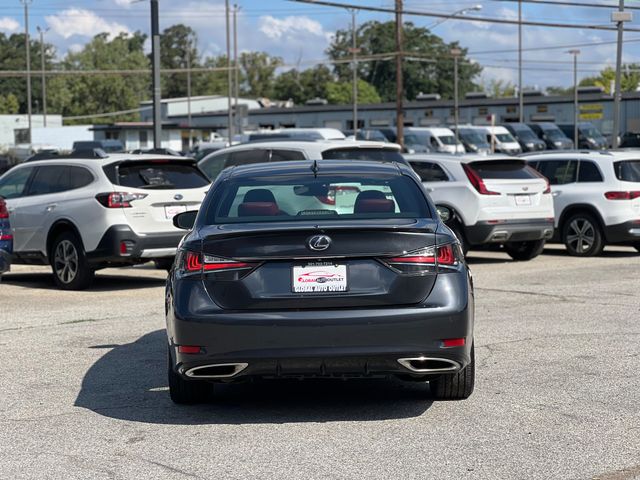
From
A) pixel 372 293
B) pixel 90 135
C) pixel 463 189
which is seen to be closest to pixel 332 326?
pixel 372 293

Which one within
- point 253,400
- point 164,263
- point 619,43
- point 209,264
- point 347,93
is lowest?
point 164,263

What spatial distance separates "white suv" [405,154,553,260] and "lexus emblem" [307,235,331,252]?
10.9 metres

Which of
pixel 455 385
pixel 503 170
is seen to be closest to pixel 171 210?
pixel 503 170

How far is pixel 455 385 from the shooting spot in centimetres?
737

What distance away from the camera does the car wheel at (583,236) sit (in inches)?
746

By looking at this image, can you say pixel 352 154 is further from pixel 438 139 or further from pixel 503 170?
pixel 438 139

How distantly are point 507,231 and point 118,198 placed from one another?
20.4 feet

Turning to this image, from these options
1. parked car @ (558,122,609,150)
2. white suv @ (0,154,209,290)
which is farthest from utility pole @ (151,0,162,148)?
parked car @ (558,122,609,150)

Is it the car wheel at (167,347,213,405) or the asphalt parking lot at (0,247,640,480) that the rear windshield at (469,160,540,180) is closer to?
the asphalt parking lot at (0,247,640,480)

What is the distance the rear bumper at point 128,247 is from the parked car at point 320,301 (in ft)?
23.5

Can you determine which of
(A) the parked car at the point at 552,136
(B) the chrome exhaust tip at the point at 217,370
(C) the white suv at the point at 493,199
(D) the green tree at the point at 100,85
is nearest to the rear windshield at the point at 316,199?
(B) the chrome exhaust tip at the point at 217,370

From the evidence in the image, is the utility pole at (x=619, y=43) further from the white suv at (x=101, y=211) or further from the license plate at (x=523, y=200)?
Result: the white suv at (x=101, y=211)

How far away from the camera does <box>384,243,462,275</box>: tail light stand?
671 cm

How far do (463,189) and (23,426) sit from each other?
11647 millimetres
